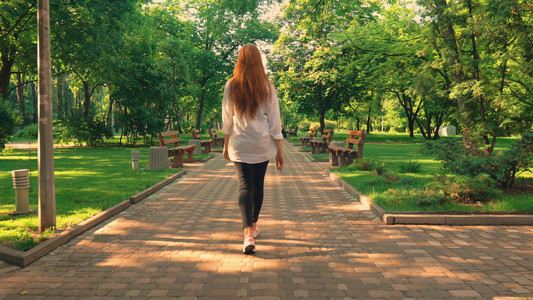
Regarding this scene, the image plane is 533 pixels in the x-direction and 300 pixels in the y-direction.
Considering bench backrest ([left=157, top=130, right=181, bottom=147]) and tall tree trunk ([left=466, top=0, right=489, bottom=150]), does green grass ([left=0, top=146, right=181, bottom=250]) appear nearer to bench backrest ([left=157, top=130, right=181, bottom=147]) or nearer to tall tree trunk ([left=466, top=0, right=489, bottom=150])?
bench backrest ([left=157, top=130, right=181, bottom=147])

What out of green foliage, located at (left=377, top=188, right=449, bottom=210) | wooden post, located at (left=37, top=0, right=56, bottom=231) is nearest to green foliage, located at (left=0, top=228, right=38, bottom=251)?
wooden post, located at (left=37, top=0, right=56, bottom=231)

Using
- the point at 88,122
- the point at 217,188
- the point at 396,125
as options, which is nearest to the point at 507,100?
the point at 217,188

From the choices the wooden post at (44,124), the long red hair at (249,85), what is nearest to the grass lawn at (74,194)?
the wooden post at (44,124)

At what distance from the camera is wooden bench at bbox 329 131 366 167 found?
467 inches

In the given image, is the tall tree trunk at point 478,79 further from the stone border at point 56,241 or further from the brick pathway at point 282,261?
the stone border at point 56,241

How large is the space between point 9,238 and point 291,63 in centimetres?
2168

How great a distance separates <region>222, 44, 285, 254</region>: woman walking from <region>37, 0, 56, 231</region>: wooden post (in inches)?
91.2

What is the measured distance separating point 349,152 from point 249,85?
27.2ft

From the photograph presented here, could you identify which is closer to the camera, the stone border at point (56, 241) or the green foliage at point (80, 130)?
the stone border at point (56, 241)

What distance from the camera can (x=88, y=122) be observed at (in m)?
24.9

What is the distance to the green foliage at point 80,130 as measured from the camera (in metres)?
24.6

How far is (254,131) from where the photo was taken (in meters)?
4.27

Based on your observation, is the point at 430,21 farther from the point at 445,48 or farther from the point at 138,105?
the point at 138,105

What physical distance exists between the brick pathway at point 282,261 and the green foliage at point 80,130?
67.8ft
